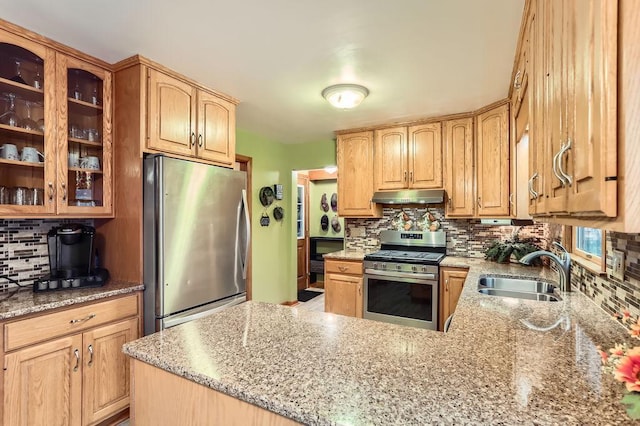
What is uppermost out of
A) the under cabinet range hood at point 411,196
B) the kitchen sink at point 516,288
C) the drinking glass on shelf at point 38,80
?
the drinking glass on shelf at point 38,80

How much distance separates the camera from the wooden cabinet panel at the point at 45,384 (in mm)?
1599

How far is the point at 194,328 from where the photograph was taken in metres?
1.28

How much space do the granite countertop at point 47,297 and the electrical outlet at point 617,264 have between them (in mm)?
2518

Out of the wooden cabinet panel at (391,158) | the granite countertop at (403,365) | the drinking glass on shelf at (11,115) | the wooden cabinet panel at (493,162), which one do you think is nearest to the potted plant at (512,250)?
the wooden cabinet panel at (493,162)

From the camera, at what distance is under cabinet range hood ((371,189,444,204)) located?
332cm

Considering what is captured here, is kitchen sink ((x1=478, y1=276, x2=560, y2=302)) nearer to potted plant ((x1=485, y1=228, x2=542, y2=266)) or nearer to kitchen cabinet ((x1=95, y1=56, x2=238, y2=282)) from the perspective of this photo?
potted plant ((x1=485, y1=228, x2=542, y2=266))

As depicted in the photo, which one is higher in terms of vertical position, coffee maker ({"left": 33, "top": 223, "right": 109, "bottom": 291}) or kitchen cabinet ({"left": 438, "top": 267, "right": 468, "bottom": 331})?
coffee maker ({"left": 33, "top": 223, "right": 109, "bottom": 291})

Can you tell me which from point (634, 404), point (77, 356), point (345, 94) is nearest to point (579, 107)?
point (634, 404)

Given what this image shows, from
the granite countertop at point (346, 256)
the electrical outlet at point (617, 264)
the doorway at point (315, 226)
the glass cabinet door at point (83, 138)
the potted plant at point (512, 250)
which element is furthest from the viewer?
the doorway at point (315, 226)

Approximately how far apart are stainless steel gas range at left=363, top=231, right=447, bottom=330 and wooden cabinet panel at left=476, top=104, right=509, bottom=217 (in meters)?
0.66

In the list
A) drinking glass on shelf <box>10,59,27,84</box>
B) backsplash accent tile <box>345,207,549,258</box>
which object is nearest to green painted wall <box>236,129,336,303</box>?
backsplash accent tile <box>345,207,549,258</box>

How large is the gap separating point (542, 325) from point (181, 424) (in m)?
1.39

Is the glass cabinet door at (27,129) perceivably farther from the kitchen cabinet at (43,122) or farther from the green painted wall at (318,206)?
the green painted wall at (318,206)

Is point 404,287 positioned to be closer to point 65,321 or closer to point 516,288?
point 516,288
